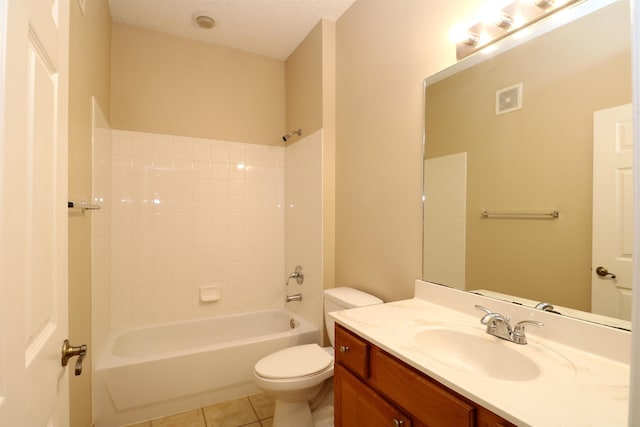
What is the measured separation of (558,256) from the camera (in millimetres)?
1052

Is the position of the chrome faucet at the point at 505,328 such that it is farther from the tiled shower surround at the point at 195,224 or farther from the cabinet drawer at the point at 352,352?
the tiled shower surround at the point at 195,224

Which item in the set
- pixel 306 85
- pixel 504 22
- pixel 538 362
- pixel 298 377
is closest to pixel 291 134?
pixel 306 85

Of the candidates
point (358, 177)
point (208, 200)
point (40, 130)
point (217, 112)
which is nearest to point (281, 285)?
point (208, 200)

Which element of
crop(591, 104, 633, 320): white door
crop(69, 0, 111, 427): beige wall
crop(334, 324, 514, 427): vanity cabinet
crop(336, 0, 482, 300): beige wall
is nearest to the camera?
crop(334, 324, 514, 427): vanity cabinet

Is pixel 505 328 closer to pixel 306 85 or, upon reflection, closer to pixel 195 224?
pixel 306 85

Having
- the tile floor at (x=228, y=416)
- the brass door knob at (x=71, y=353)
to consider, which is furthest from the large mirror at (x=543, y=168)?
the tile floor at (x=228, y=416)

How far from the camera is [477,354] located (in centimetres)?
109

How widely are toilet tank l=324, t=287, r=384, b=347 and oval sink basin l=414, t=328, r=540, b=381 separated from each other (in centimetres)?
58

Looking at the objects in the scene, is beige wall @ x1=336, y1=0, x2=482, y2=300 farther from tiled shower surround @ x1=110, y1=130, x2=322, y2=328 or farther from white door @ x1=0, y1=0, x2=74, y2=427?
white door @ x1=0, y1=0, x2=74, y2=427

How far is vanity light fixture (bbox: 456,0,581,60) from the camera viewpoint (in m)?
1.07

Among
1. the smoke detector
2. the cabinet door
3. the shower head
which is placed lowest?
the cabinet door

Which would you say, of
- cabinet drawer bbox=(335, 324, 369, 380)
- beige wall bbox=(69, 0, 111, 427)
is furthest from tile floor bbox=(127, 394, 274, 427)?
cabinet drawer bbox=(335, 324, 369, 380)

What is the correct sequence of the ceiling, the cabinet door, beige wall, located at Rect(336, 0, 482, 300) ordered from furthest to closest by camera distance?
the ceiling
beige wall, located at Rect(336, 0, 482, 300)
the cabinet door

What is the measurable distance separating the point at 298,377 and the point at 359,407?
0.53 m
